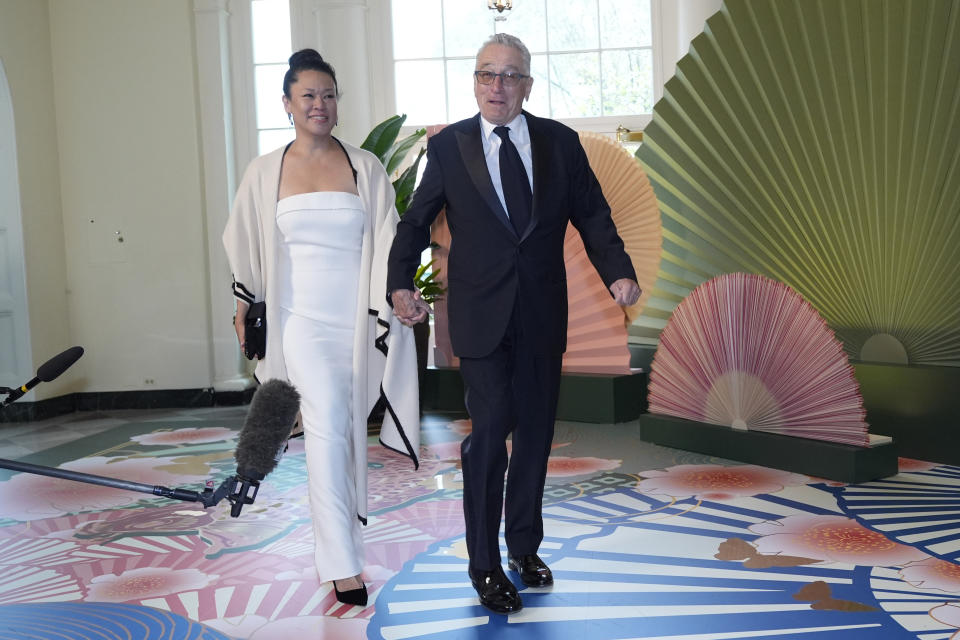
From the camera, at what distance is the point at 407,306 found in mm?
2367

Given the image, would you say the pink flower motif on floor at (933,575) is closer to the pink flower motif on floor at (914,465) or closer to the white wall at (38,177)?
the pink flower motif on floor at (914,465)

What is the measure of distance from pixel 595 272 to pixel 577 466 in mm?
1228

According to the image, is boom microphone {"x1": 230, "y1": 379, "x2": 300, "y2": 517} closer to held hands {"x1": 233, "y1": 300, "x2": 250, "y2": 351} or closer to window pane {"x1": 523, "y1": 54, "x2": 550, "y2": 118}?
held hands {"x1": 233, "y1": 300, "x2": 250, "y2": 351}

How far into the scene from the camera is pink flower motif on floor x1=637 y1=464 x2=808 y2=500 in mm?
3439

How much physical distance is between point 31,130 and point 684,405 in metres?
4.16

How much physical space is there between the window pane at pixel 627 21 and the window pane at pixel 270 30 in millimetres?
2006

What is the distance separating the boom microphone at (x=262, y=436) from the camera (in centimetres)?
190

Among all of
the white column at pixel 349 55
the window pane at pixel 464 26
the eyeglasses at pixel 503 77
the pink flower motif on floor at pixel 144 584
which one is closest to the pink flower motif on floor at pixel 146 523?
the pink flower motif on floor at pixel 144 584

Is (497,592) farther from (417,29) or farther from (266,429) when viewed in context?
(417,29)

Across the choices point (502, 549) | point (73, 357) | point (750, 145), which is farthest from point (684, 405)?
point (73, 357)

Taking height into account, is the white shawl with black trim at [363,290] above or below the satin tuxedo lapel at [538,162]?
below

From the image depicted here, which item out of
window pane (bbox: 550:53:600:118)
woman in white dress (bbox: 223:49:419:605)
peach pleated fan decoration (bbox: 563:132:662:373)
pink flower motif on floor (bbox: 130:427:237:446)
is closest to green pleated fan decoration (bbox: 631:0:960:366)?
peach pleated fan decoration (bbox: 563:132:662:373)

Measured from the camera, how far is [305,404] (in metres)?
2.52

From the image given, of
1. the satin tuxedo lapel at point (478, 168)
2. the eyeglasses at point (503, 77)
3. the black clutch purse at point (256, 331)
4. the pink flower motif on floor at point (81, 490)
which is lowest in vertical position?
the pink flower motif on floor at point (81, 490)
